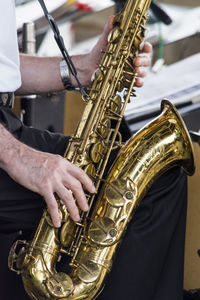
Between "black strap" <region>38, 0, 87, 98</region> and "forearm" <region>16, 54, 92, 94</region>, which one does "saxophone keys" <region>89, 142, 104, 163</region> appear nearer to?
"black strap" <region>38, 0, 87, 98</region>

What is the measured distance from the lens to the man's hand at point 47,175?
4.16 ft

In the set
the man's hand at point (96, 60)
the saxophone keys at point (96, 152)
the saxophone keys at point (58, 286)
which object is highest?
the man's hand at point (96, 60)

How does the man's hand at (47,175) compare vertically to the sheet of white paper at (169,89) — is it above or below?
below

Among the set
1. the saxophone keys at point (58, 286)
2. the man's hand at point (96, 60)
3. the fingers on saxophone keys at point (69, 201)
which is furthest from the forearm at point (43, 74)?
the saxophone keys at point (58, 286)

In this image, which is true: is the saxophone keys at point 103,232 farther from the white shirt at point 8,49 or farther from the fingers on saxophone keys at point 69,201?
the white shirt at point 8,49

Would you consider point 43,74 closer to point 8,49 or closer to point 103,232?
point 8,49

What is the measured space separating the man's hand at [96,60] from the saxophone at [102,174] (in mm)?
33

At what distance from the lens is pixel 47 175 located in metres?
→ 1.27

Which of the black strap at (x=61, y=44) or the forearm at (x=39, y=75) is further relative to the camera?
the forearm at (x=39, y=75)

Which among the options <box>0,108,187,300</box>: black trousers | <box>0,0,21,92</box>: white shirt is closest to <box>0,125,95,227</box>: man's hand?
<box>0,108,187,300</box>: black trousers

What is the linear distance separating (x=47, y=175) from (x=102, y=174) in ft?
0.77

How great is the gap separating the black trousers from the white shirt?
0.30ft

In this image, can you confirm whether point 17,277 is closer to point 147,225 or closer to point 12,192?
point 12,192

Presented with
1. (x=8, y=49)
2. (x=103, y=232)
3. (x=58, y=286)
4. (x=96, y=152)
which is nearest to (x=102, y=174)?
(x=96, y=152)
